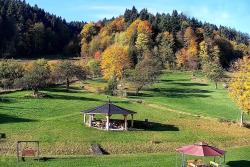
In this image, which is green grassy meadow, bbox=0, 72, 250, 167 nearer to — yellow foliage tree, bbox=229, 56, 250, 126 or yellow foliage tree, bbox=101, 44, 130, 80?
yellow foliage tree, bbox=229, 56, 250, 126

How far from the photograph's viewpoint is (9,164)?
41688 mm

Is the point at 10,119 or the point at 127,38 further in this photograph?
the point at 127,38

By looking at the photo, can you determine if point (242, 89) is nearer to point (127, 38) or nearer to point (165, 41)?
point (165, 41)

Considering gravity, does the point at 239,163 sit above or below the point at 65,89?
below

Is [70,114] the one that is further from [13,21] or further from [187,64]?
[13,21]

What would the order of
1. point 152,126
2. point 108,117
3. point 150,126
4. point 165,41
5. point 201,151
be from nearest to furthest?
point 201,151
point 108,117
point 150,126
point 152,126
point 165,41

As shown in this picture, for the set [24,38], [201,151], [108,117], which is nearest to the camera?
[201,151]

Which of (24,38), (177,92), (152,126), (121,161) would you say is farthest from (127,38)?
(121,161)

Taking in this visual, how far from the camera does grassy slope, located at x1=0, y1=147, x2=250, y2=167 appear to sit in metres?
42.4

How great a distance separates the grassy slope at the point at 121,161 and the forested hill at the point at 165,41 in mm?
87609

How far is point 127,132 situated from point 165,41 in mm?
101072

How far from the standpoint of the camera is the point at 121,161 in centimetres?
4447

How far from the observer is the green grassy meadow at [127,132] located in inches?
1887

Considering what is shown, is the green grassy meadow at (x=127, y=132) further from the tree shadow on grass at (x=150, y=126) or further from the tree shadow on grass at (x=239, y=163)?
the tree shadow on grass at (x=239, y=163)
